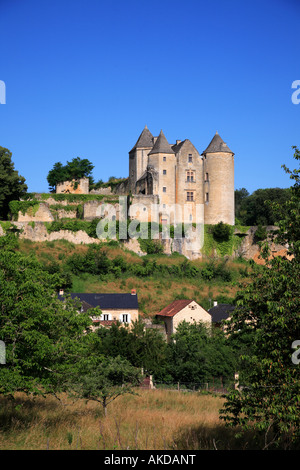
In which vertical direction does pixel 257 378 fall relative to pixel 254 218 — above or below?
below

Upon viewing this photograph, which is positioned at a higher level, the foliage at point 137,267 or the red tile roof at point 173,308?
the foliage at point 137,267

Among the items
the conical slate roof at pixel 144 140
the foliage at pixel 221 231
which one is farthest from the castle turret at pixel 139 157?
the foliage at pixel 221 231

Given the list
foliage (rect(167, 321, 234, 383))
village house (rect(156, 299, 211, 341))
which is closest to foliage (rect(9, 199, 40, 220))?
village house (rect(156, 299, 211, 341))

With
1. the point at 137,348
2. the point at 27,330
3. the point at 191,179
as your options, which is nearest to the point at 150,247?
the point at 191,179

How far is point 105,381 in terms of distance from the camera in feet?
60.7

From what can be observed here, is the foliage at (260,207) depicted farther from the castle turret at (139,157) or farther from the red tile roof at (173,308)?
the red tile roof at (173,308)

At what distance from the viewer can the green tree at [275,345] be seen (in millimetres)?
9102

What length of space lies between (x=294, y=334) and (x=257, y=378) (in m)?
1.05

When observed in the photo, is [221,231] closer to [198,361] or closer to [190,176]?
[190,176]

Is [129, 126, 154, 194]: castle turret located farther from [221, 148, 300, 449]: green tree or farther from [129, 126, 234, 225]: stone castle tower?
[221, 148, 300, 449]: green tree

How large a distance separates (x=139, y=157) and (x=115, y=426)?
135 feet

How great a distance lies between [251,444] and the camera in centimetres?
1168
